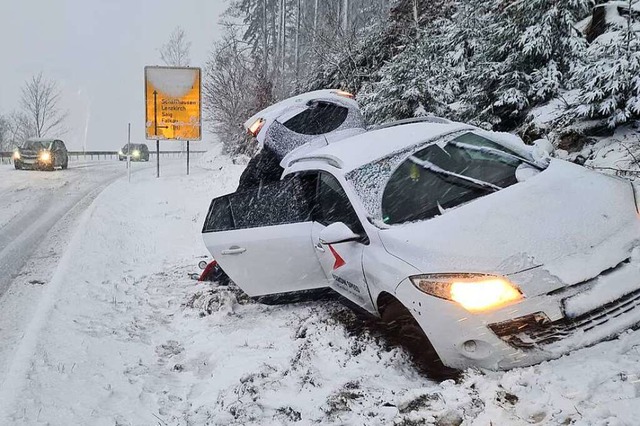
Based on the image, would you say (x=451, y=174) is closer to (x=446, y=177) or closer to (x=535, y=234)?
(x=446, y=177)

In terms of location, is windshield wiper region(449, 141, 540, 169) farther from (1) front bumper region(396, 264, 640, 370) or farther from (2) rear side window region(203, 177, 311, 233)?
(1) front bumper region(396, 264, 640, 370)

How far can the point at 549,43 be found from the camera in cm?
807

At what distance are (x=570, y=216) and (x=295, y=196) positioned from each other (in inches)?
97.7

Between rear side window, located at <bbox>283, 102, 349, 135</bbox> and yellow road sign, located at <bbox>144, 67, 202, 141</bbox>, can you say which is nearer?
rear side window, located at <bbox>283, 102, 349, 135</bbox>

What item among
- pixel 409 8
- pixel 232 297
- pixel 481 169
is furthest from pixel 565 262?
pixel 409 8

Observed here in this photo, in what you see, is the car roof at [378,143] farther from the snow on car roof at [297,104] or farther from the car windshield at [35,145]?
the car windshield at [35,145]

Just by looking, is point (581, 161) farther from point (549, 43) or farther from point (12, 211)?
point (12, 211)

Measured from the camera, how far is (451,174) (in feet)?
13.8

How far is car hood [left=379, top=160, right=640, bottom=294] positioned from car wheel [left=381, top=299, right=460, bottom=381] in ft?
1.56

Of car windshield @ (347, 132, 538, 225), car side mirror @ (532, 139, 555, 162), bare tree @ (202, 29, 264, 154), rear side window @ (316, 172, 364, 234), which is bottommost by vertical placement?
rear side window @ (316, 172, 364, 234)

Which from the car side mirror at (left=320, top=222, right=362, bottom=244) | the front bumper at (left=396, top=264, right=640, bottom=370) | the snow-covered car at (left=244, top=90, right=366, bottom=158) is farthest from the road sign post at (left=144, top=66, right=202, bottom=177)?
the front bumper at (left=396, top=264, right=640, bottom=370)

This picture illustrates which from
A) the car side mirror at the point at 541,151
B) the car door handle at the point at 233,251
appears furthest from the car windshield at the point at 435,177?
the car door handle at the point at 233,251

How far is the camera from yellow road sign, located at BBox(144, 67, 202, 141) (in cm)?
1936

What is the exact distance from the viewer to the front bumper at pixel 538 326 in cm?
293
